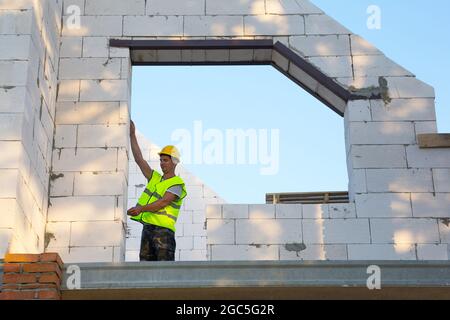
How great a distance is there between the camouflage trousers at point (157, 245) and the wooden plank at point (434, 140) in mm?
3534

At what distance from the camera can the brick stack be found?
6402 mm

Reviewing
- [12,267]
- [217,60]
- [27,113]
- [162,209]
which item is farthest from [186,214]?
[12,267]

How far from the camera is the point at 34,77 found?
8.59m

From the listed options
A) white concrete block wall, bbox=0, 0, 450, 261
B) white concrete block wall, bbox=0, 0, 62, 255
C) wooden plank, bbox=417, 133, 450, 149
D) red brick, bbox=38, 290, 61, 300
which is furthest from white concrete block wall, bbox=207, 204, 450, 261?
red brick, bbox=38, 290, 61, 300

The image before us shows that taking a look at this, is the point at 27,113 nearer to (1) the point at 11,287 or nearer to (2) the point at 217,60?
(1) the point at 11,287

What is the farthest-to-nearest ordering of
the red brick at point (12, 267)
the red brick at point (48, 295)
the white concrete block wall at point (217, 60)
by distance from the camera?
1. the white concrete block wall at point (217, 60)
2. the red brick at point (12, 267)
3. the red brick at point (48, 295)

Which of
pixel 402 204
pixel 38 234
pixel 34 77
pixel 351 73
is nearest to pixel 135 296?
pixel 38 234

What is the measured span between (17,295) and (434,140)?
5542 millimetres

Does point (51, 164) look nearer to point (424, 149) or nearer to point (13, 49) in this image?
point (13, 49)

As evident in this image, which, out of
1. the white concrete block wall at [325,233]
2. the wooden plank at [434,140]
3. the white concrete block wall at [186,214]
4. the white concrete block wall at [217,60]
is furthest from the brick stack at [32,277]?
the white concrete block wall at [186,214]

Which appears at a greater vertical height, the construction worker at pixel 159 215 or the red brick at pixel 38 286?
the construction worker at pixel 159 215

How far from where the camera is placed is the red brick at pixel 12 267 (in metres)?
6.57

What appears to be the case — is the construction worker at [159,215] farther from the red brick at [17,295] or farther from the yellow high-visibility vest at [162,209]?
the red brick at [17,295]

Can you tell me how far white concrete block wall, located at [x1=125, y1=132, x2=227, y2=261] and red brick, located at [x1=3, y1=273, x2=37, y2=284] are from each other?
9186mm
